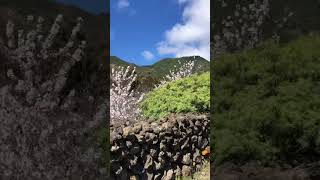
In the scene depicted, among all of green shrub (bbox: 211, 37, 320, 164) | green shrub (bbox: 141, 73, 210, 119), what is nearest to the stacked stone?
green shrub (bbox: 211, 37, 320, 164)

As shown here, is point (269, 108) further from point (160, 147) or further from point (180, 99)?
point (180, 99)

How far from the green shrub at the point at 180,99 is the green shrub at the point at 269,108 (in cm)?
153

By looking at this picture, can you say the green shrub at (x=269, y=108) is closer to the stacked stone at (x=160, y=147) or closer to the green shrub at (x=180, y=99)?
the stacked stone at (x=160, y=147)

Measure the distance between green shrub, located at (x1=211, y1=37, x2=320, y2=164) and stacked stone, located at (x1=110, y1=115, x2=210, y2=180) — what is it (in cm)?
69

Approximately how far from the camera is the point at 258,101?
7.59 meters

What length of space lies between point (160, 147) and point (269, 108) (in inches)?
71.6

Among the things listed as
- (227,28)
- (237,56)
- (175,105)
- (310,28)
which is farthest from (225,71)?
(310,28)

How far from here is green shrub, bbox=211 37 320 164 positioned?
691cm

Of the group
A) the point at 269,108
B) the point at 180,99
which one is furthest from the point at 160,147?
the point at 180,99

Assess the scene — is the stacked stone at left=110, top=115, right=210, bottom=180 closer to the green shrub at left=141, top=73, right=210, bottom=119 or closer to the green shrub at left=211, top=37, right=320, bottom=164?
the green shrub at left=211, top=37, right=320, bottom=164

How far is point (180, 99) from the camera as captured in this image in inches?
432

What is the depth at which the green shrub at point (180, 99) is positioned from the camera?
34.8ft

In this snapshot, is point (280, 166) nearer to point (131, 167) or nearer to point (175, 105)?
point (131, 167)

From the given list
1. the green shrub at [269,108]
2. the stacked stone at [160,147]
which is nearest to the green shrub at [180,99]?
the stacked stone at [160,147]
